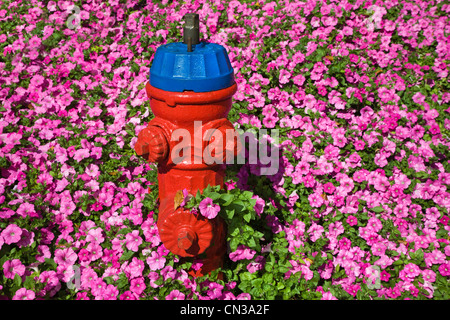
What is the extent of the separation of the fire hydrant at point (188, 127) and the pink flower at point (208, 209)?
69 mm

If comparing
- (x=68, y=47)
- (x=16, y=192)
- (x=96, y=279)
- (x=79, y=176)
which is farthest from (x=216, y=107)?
(x=68, y=47)

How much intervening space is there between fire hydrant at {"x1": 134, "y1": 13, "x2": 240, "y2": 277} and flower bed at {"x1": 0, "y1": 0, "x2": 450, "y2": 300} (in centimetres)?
15

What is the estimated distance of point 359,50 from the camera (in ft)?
15.7

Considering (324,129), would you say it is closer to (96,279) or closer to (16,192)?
(96,279)

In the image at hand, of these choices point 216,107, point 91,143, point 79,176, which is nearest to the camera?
point 216,107

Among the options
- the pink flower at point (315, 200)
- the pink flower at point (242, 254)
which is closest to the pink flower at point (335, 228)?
the pink flower at point (315, 200)

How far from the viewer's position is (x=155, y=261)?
2.75 meters

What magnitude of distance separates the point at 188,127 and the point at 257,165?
56.9 inches

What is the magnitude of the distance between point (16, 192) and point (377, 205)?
3.25 metres

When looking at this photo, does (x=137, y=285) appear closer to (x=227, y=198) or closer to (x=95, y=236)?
(x=95, y=236)

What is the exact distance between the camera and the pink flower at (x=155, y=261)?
107 inches

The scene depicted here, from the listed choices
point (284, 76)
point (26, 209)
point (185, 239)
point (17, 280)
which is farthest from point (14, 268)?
point (284, 76)

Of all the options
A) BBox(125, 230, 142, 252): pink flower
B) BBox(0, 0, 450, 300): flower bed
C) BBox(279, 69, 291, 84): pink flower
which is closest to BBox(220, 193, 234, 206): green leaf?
BBox(0, 0, 450, 300): flower bed

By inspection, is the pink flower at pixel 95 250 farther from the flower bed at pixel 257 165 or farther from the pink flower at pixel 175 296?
the pink flower at pixel 175 296
